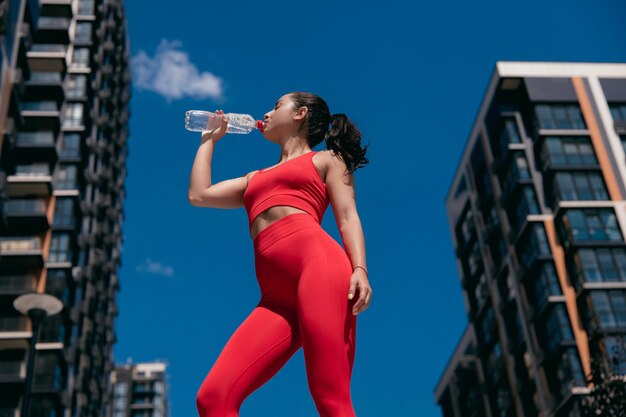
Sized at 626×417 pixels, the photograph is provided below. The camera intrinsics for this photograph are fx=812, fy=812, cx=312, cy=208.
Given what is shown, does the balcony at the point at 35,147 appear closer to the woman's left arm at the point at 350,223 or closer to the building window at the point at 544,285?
the building window at the point at 544,285

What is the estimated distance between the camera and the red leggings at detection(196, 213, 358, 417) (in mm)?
3564

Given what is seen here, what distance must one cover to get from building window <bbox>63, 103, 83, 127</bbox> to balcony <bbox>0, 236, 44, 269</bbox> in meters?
10.3

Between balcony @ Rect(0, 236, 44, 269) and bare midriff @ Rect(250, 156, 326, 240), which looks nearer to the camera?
bare midriff @ Rect(250, 156, 326, 240)

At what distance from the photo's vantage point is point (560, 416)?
1880 inches

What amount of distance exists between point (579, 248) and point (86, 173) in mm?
33306

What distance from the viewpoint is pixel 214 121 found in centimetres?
469

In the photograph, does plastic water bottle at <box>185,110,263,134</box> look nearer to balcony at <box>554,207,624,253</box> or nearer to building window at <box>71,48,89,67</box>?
balcony at <box>554,207,624,253</box>

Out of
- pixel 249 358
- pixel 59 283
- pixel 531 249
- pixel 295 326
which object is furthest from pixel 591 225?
pixel 249 358

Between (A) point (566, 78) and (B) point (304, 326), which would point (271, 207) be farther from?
(A) point (566, 78)

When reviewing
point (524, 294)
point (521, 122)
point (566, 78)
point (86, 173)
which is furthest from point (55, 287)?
point (566, 78)

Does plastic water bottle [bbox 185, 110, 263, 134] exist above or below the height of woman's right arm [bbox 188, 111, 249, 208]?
above

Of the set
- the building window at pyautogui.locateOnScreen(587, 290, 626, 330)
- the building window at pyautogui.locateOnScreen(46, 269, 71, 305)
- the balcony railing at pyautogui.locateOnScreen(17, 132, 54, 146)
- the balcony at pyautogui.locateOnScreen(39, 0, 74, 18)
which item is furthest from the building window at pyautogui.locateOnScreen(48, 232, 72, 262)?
the building window at pyautogui.locateOnScreen(587, 290, 626, 330)

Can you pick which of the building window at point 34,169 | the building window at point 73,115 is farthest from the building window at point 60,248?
the building window at point 73,115

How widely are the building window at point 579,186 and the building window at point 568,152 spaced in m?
0.80
